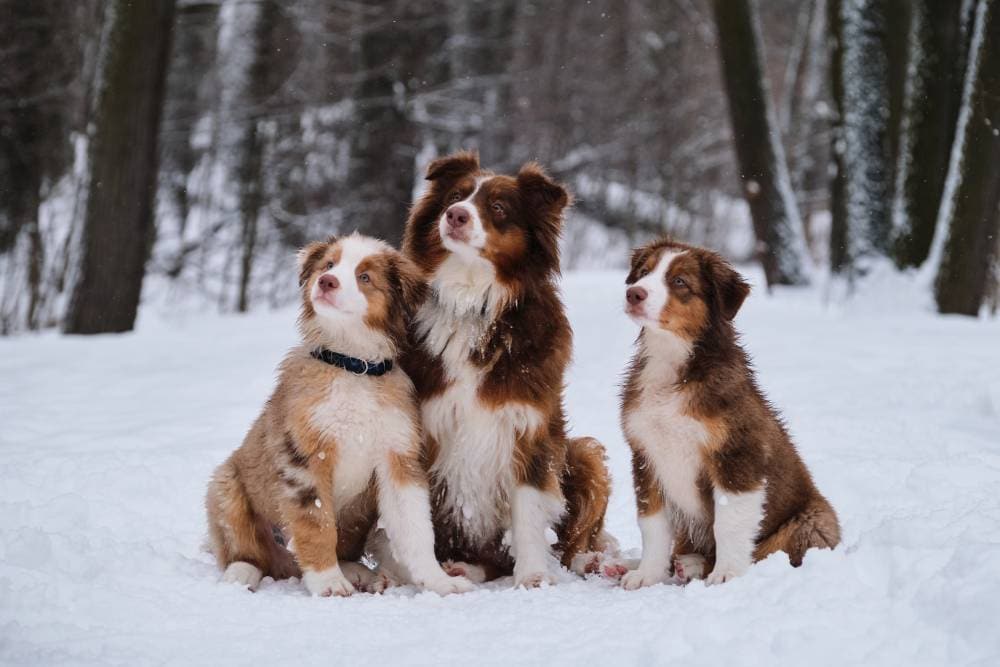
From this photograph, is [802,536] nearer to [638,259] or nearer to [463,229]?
[638,259]

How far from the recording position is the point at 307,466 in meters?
4.43

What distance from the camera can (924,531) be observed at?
3.66 metres

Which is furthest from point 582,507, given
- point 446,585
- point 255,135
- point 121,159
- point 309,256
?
point 255,135

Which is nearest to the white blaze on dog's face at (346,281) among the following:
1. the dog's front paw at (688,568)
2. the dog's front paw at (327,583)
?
the dog's front paw at (327,583)

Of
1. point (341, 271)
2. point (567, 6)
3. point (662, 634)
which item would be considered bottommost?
point (662, 634)

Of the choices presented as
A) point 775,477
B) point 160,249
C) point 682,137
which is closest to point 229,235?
point 160,249

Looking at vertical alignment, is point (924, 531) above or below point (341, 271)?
below

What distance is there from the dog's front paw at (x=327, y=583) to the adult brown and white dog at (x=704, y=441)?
129 cm

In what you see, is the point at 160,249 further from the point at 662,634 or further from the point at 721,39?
the point at 662,634

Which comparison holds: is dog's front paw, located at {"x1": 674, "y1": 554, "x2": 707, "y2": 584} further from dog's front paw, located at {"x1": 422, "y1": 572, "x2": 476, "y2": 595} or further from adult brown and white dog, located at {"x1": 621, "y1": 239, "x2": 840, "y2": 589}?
dog's front paw, located at {"x1": 422, "y1": 572, "x2": 476, "y2": 595}

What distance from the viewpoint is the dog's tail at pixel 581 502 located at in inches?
207

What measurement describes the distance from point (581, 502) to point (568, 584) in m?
0.62

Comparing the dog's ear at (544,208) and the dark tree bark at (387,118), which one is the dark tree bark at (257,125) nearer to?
the dark tree bark at (387,118)

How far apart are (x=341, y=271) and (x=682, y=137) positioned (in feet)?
74.0
